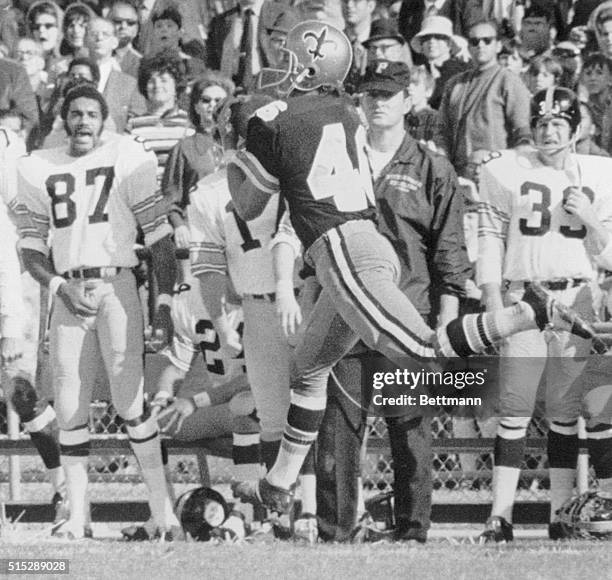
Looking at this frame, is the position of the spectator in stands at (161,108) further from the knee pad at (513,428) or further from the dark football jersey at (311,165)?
the knee pad at (513,428)

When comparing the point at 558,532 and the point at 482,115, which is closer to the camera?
the point at 558,532

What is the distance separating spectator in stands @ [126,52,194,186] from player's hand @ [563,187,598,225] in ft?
5.28

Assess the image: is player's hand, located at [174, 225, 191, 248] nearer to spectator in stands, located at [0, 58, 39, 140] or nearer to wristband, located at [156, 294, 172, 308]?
wristband, located at [156, 294, 172, 308]

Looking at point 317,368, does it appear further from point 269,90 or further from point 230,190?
point 269,90

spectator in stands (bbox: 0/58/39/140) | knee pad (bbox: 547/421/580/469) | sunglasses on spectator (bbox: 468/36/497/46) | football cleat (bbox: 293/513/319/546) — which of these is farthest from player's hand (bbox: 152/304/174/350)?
sunglasses on spectator (bbox: 468/36/497/46)

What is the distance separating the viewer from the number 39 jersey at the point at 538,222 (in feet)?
19.7

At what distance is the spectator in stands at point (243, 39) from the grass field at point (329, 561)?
226cm

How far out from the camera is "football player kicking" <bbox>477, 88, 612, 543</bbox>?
19.6ft

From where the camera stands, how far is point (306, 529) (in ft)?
18.9

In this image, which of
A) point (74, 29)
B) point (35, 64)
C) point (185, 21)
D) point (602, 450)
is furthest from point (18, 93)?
point (602, 450)

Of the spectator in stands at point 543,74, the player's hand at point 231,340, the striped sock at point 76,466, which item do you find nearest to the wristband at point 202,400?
the player's hand at point 231,340

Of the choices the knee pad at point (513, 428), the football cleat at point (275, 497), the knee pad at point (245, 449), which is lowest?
the knee pad at point (245, 449)

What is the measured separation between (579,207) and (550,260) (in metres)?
0.23

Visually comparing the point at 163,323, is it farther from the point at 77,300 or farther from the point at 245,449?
the point at 245,449
